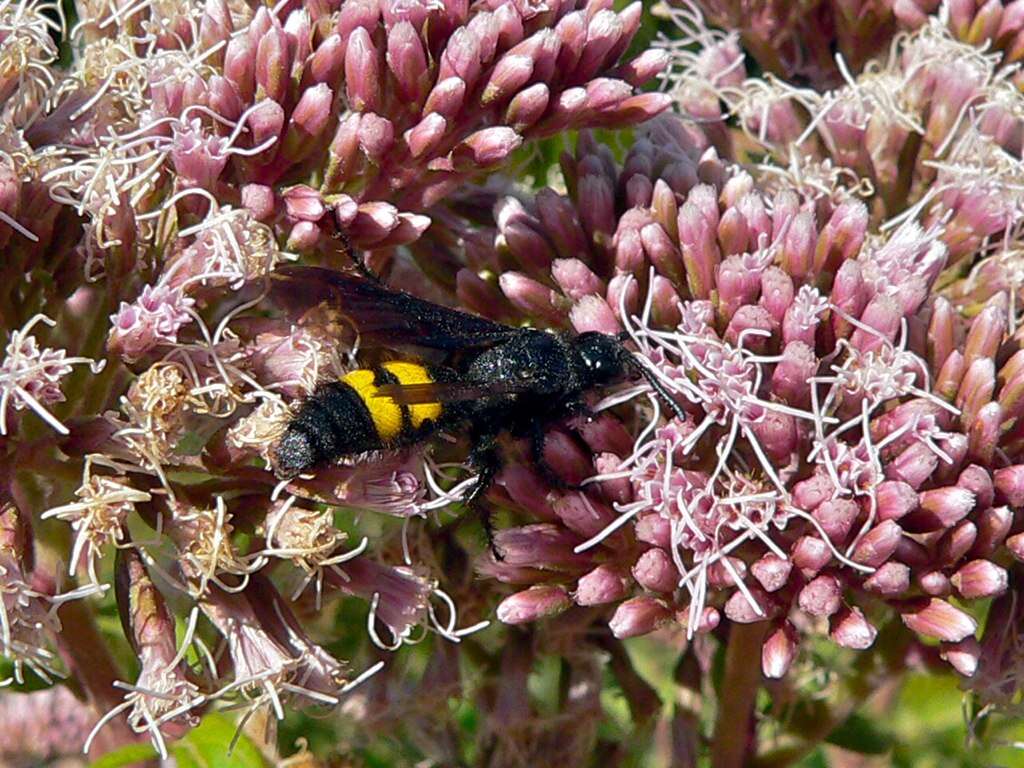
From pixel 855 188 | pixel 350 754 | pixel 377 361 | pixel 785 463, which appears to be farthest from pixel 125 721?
pixel 855 188

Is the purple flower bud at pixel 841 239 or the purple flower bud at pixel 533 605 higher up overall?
the purple flower bud at pixel 841 239

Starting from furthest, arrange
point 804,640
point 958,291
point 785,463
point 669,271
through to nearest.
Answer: point 804,640 < point 958,291 < point 669,271 < point 785,463

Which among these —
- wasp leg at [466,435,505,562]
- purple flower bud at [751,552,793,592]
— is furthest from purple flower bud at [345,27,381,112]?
purple flower bud at [751,552,793,592]

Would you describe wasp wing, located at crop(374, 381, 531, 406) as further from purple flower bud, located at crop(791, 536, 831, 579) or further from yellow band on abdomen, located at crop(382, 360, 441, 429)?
purple flower bud, located at crop(791, 536, 831, 579)

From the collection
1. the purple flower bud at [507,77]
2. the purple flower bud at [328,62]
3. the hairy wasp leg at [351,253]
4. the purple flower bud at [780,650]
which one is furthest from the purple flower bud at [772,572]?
the purple flower bud at [328,62]

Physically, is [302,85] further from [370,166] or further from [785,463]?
[785,463]

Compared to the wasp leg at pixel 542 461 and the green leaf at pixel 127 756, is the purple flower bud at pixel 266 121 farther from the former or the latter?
the green leaf at pixel 127 756

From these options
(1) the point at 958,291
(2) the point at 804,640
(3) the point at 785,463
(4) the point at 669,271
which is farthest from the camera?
(2) the point at 804,640
